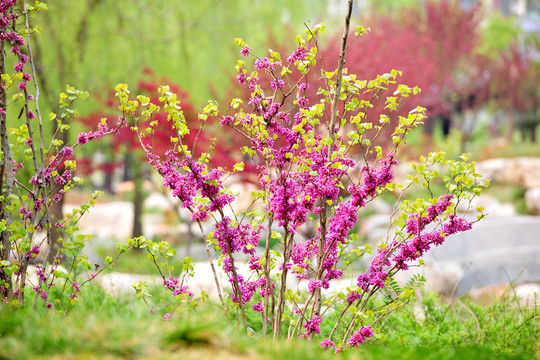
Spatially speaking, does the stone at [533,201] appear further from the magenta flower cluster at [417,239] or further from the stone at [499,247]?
the magenta flower cluster at [417,239]

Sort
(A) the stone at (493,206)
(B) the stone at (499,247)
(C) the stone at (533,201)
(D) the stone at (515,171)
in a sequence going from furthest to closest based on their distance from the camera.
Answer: (D) the stone at (515,171)
(A) the stone at (493,206)
(C) the stone at (533,201)
(B) the stone at (499,247)

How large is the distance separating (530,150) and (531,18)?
66.6 feet

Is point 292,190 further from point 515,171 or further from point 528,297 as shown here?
point 515,171

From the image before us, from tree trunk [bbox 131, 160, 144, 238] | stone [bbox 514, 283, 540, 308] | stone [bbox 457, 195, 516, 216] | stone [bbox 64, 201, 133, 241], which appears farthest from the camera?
stone [bbox 64, 201, 133, 241]

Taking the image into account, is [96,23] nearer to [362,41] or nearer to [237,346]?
[362,41]

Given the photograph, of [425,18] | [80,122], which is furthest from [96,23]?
[425,18]

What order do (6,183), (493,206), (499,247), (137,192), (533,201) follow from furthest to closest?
(493,206) < (533,201) < (137,192) < (499,247) < (6,183)

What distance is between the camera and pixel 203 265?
636 cm

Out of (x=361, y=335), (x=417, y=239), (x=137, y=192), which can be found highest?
(x=137, y=192)

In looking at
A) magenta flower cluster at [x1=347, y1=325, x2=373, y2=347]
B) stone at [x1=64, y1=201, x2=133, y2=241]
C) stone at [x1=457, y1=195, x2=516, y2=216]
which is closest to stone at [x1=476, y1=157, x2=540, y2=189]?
stone at [x1=457, y1=195, x2=516, y2=216]

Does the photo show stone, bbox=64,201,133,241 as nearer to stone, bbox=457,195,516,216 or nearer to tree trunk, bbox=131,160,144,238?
tree trunk, bbox=131,160,144,238

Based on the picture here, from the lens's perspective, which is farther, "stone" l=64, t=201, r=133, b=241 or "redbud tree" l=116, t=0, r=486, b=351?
"stone" l=64, t=201, r=133, b=241

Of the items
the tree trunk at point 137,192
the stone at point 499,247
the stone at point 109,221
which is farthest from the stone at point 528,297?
the stone at point 109,221

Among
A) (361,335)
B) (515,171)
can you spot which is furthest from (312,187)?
(515,171)
